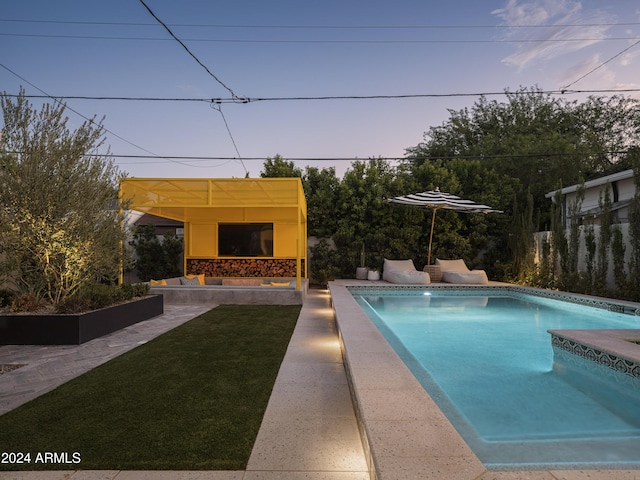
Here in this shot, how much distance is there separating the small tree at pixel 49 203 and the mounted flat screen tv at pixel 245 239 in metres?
6.01

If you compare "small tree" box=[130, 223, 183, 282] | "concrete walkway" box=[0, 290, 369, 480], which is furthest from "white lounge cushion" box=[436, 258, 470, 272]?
"small tree" box=[130, 223, 183, 282]

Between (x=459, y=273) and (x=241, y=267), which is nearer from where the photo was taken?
(x=459, y=273)

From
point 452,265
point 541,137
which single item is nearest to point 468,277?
point 452,265

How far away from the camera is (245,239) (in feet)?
38.6

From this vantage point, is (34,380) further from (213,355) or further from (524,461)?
(524,461)

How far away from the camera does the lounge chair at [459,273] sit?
11.0 metres

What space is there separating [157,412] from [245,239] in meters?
9.30

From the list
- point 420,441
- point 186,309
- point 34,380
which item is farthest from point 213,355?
point 186,309

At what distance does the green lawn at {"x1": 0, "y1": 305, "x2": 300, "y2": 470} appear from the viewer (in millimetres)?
2039

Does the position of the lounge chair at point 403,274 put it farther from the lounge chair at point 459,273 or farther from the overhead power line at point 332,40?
the overhead power line at point 332,40

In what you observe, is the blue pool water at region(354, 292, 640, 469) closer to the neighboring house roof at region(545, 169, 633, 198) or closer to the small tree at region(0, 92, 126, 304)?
the small tree at region(0, 92, 126, 304)

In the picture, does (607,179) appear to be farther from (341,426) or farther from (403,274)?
(341,426)

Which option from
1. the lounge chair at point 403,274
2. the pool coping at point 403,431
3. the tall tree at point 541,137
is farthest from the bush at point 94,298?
the tall tree at point 541,137

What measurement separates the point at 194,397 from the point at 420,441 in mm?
1888
